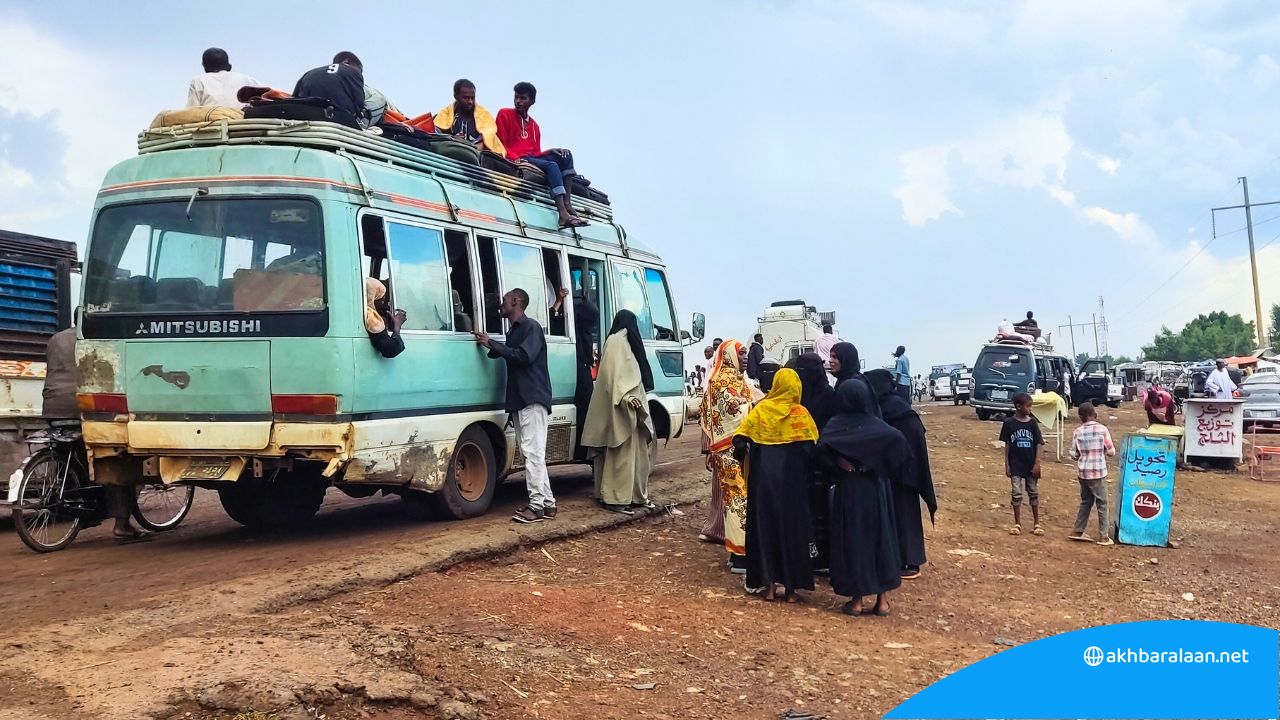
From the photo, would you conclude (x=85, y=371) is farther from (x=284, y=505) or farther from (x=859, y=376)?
(x=859, y=376)

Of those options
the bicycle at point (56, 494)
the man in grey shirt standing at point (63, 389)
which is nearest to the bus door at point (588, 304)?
the bicycle at point (56, 494)

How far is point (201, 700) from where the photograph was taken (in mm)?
3746

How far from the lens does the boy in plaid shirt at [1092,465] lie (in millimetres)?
9461

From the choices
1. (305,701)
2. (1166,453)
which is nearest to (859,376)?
(305,701)

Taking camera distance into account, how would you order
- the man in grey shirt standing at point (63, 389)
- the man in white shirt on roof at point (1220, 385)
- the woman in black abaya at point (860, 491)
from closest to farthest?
the woman in black abaya at point (860, 491)
the man in grey shirt standing at point (63, 389)
the man in white shirt on roof at point (1220, 385)

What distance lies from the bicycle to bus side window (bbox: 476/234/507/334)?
2705mm

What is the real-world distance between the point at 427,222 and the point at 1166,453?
7203 millimetres

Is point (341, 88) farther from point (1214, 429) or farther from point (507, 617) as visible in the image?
point (1214, 429)

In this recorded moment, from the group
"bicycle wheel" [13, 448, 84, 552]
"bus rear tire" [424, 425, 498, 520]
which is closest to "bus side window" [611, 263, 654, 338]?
"bus rear tire" [424, 425, 498, 520]

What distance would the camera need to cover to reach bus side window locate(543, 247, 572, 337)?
8.98 metres

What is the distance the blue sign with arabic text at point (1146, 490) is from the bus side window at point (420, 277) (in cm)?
661

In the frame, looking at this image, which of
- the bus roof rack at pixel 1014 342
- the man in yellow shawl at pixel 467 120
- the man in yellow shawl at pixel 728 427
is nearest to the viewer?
the man in yellow shawl at pixel 728 427

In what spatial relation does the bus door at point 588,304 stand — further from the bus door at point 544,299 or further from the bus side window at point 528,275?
the bus side window at point 528,275

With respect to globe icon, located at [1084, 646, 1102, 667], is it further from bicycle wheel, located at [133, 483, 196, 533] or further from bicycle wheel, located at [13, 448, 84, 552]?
bicycle wheel, located at [133, 483, 196, 533]
